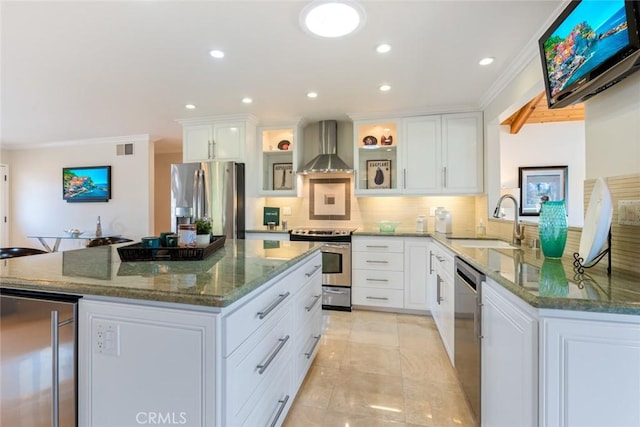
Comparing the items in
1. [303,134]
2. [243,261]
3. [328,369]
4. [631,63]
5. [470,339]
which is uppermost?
[303,134]

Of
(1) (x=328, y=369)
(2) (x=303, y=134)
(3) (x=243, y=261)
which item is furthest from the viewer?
(2) (x=303, y=134)

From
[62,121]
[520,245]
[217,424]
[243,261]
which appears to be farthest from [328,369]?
[62,121]

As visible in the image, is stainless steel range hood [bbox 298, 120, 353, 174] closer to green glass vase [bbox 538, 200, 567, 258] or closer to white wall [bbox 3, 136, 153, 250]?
green glass vase [bbox 538, 200, 567, 258]

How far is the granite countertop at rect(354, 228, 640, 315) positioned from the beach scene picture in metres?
0.94

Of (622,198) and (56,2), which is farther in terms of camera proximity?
(56,2)

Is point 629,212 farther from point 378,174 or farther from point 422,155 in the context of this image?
point 378,174

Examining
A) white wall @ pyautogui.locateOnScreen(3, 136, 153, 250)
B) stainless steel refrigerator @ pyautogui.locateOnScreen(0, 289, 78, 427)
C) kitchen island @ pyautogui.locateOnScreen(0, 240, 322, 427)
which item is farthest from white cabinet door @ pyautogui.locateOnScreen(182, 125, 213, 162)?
stainless steel refrigerator @ pyautogui.locateOnScreen(0, 289, 78, 427)

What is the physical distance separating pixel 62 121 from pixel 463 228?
5.63 m

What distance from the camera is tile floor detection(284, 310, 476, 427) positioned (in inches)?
65.9

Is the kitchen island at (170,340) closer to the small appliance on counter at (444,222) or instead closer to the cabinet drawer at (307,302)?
the cabinet drawer at (307,302)

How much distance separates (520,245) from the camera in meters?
2.27

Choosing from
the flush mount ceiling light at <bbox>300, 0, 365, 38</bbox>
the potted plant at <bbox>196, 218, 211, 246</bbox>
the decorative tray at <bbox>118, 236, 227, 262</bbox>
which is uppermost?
the flush mount ceiling light at <bbox>300, 0, 365, 38</bbox>

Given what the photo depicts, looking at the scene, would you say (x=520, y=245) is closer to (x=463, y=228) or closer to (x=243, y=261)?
(x=463, y=228)

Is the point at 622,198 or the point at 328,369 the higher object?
the point at 622,198
